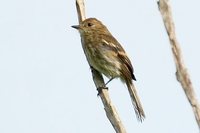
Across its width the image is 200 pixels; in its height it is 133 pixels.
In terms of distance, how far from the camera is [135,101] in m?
7.20

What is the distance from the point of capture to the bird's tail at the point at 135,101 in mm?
6684

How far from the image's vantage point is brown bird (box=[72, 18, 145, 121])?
8055mm

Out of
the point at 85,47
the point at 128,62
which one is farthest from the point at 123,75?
the point at 85,47

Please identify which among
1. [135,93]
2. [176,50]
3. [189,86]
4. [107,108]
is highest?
[176,50]

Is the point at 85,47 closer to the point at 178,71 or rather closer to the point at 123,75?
the point at 123,75

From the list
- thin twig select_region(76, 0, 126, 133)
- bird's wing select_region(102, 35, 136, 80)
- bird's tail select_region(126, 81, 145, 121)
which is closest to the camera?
thin twig select_region(76, 0, 126, 133)

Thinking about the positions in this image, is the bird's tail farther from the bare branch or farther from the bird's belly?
the bare branch

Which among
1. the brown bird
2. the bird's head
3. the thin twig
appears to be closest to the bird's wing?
the brown bird

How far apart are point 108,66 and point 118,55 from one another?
0.31 meters

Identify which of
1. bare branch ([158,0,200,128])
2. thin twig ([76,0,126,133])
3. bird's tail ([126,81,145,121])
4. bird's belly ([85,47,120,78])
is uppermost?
bare branch ([158,0,200,128])

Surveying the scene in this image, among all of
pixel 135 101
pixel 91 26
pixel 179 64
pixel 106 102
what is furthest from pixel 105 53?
pixel 179 64

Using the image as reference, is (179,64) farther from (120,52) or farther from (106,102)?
(120,52)

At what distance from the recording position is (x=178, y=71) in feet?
9.27

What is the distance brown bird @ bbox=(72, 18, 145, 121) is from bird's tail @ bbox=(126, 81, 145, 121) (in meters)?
0.09
